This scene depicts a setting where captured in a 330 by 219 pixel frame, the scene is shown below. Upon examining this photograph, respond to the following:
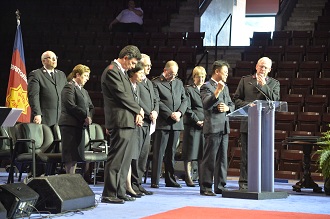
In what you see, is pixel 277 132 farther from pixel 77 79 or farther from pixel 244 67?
pixel 77 79

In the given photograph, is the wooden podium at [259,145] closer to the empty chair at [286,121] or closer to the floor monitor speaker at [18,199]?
the floor monitor speaker at [18,199]

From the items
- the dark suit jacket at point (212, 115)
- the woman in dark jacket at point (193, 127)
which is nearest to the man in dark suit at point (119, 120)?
the dark suit jacket at point (212, 115)

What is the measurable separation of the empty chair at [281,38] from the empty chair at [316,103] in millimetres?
2146

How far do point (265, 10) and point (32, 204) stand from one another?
1423cm

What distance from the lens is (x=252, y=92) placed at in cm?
779

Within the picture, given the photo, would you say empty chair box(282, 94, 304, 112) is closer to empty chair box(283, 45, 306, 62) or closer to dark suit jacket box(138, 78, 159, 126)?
empty chair box(283, 45, 306, 62)

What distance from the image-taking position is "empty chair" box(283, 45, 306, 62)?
1245 cm

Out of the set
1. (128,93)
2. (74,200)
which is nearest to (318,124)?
(128,93)

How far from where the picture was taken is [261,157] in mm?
7266

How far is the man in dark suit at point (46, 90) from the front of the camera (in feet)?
26.2

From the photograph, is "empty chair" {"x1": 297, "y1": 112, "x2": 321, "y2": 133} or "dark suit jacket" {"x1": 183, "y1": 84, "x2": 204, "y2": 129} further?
"empty chair" {"x1": 297, "y1": 112, "x2": 321, "y2": 133}

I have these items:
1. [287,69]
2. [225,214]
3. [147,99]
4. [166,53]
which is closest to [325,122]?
[287,69]

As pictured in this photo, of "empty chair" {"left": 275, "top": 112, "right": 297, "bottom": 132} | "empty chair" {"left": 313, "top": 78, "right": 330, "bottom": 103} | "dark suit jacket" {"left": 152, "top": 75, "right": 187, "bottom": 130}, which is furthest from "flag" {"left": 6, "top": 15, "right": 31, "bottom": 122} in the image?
"empty chair" {"left": 313, "top": 78, "right": 330, "bottom": 103}

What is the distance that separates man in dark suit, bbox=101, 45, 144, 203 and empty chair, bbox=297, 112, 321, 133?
501cm
